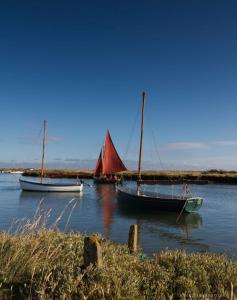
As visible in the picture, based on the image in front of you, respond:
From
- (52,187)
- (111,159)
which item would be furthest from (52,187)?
(111,159)

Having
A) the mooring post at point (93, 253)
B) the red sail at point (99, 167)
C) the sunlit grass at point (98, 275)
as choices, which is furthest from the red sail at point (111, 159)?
the mooring post at point (93, 253)

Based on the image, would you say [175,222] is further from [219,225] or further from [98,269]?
[98,269]

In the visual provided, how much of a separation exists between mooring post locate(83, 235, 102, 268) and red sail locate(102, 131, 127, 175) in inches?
1929

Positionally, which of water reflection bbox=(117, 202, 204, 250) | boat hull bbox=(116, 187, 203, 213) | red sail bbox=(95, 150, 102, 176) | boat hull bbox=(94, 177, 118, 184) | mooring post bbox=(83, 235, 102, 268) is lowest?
water reflection bbox=(117, 202, 204, 250)

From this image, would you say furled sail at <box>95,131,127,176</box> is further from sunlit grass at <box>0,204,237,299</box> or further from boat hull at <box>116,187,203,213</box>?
sunlit grass at <box>0,204,237,299</box>

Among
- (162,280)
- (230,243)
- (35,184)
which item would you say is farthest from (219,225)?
(35,184)

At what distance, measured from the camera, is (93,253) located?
6562mm

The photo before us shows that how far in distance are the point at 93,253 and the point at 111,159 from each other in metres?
51.0

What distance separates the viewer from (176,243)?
A: 1964cm

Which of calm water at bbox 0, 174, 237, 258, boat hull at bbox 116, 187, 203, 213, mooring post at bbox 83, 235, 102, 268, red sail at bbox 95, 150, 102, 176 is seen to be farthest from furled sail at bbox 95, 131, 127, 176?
mooring post at bbox 83, 235, 102, 268

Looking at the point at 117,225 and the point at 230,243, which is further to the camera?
the point at 117,225

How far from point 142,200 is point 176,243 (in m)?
13.0

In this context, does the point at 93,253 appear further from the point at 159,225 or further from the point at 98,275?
the point at 159,225

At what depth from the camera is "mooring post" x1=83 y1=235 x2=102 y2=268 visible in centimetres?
653
